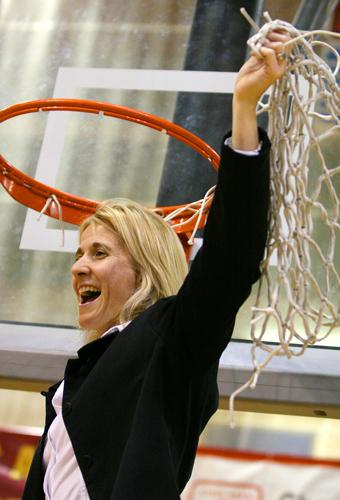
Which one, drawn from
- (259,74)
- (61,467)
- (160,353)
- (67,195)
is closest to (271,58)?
(259,74)

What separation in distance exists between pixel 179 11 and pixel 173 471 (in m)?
2.85

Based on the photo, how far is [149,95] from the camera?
3488mm

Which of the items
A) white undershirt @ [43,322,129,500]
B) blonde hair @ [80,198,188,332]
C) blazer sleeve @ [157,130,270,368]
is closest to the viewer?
blazer sleeve @ [157,130,270,368]

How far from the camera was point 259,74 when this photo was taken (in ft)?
3.84

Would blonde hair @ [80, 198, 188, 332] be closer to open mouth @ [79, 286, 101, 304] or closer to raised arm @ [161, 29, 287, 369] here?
open mouth @ [79, 286, 101, 304]

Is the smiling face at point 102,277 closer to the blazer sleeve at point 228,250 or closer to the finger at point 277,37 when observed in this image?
the blazer sleeve at point 228,250

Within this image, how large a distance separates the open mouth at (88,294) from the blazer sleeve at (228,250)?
45 cm

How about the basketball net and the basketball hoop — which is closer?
the basketball net

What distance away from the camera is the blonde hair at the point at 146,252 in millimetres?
1495

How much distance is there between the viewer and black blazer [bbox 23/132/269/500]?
3.71ft

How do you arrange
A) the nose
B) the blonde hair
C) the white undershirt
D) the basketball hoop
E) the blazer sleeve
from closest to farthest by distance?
the blazer sleeve < the white undershirt < the blonde hair < the nose < the basketball hoop

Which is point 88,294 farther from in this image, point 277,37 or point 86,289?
point 277,37

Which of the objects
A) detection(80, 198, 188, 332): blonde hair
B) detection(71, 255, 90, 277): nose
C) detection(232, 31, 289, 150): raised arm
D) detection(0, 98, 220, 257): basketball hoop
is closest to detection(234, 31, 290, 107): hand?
detection(232, 31, 289, 150): raised arm

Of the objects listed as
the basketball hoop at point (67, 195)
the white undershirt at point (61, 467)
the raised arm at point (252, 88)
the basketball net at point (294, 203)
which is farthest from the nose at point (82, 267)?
the basketball hoop at point (67, 195)
